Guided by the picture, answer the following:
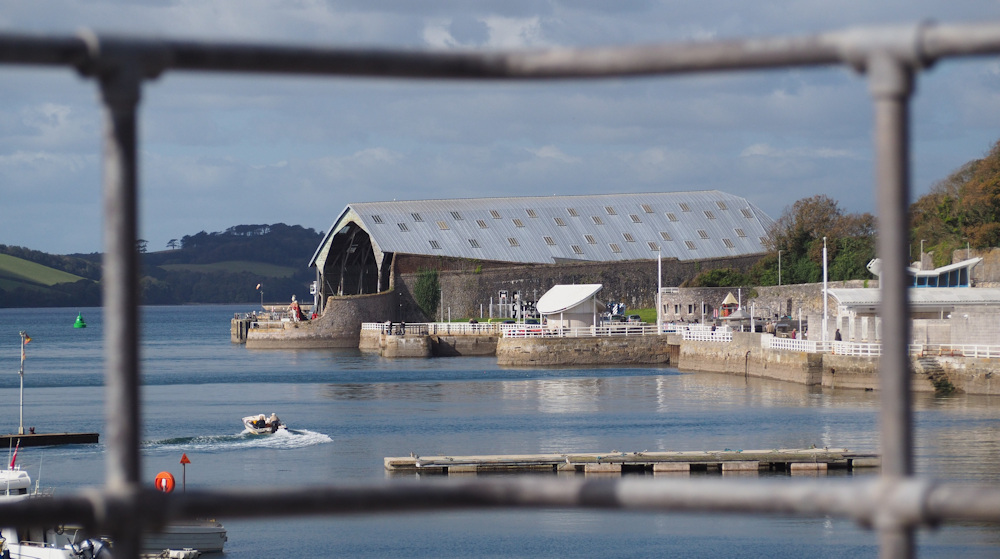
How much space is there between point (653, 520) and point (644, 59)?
68.3 ft

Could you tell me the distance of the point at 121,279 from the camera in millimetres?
1754

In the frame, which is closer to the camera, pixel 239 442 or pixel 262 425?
pixel 239 442

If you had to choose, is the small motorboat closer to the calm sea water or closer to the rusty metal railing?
the calm sea water

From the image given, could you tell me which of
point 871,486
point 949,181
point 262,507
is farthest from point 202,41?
point 949,181

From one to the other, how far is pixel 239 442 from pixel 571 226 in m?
50.9

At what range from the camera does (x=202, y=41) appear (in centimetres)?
177

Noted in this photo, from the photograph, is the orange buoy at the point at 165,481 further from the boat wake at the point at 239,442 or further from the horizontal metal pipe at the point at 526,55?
the horizontal metal pipe at the point at 526,55

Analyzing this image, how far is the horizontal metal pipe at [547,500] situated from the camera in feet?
5.63

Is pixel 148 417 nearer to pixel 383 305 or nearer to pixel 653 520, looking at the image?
pixel 653 520

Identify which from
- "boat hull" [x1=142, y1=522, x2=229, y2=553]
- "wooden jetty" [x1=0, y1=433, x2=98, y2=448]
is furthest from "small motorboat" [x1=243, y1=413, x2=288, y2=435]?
"boat hull" [x1=142, y1=522, x2=229, y2=553]

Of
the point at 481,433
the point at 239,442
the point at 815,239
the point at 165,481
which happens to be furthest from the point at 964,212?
the point at 165,481

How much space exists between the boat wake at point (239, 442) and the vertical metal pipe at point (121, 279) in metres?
28.6

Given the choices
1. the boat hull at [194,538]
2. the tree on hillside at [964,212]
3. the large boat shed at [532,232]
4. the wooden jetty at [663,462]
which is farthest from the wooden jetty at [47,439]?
the large boat shed at [532,232]

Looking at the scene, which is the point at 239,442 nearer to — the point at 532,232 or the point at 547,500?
the point at 547,500
